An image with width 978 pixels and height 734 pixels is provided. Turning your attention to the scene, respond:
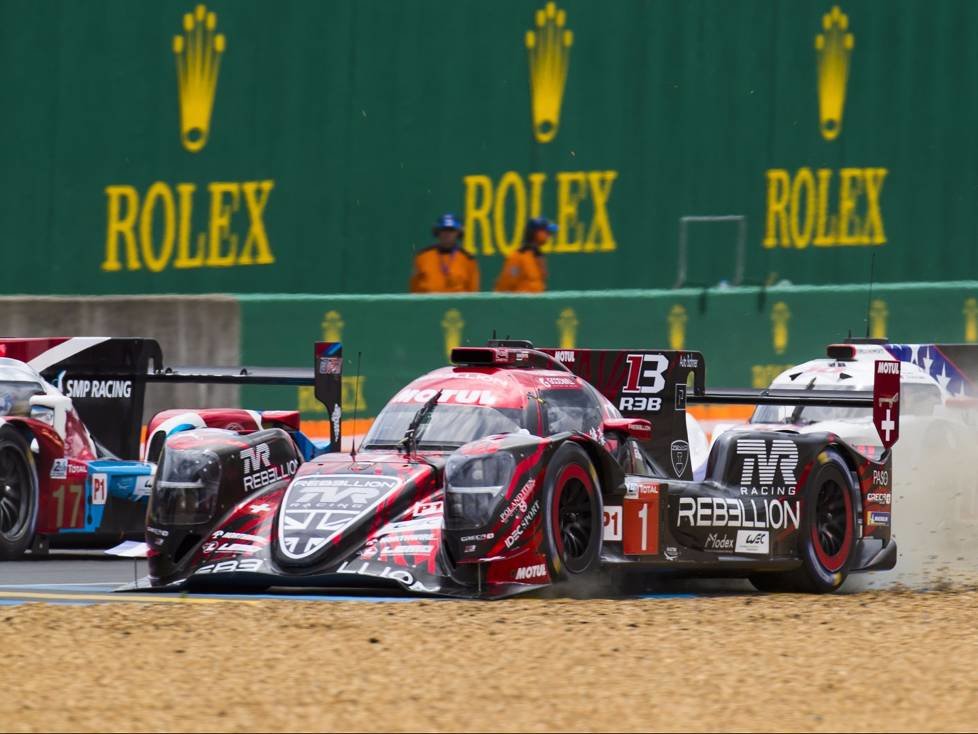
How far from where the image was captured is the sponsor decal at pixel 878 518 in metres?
12.1

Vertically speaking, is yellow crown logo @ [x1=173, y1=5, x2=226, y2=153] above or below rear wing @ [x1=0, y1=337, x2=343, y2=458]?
above

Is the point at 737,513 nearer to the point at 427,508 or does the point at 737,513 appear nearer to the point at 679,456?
the point at 679,456

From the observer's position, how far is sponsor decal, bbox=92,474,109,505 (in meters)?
12.8

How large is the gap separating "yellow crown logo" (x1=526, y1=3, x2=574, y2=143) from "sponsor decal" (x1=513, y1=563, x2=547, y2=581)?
34.7 ft

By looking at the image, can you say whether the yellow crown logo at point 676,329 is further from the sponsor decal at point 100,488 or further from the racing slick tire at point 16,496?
the racing slick tire at point 16,496

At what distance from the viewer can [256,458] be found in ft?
35.0

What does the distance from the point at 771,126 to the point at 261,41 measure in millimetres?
5139

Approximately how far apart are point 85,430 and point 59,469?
0.56 m

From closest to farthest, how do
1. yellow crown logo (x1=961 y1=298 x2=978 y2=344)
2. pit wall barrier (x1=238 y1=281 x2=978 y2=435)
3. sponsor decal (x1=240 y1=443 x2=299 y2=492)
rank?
1. sponsor decal (x1=240 y1=443 x2=299 y2=492)
2. pit wall barrier (x1=238 y1=281 x2=978 y2=435)
3. yellow crown logo (x1=961 y1=298 x2=978 y2=344)

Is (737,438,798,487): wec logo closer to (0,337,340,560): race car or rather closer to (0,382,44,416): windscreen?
(0,337,340,560): race car

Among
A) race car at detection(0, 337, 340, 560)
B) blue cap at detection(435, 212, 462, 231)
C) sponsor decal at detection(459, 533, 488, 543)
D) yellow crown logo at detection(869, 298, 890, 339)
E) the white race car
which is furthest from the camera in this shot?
yellow crown logo at detection(869, 298, 890, 339)

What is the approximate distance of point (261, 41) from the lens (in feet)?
62.2

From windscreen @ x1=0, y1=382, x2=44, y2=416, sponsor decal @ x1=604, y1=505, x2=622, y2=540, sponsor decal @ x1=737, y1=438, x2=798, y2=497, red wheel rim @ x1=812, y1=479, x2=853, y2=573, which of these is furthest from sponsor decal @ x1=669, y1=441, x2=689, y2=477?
windscreen @ x1=0, y1=382, x2=44, y2=416

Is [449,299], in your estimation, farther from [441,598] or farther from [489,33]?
[441,598]
